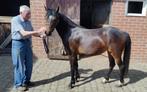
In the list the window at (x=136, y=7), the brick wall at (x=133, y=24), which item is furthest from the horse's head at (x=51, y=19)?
the window at (x=136, y=7)

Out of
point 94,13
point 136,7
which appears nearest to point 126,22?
point 136,7

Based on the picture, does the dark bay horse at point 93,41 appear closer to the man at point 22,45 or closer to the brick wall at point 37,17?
the man at point 22,45

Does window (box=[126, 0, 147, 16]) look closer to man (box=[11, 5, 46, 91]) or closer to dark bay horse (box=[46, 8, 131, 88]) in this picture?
dark bay horse (box=[46, 8, 131, 88])

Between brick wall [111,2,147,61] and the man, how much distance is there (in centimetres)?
335

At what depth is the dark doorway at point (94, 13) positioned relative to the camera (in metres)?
8.63

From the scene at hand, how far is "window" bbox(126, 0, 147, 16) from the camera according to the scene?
7990mm

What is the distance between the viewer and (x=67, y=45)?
19.1 ft

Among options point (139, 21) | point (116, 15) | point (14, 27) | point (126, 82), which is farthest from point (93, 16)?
point (14, 27)

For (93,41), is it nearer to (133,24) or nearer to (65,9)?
(65,9)

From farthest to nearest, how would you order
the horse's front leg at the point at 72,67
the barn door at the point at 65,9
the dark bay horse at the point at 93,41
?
the barn door at the point at 65,9 → the horse's front leg at the point at 72,67 → the dark bay horse at the point at 93,41

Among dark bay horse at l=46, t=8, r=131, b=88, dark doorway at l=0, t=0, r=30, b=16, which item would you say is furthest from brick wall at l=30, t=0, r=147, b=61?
dark doorway at l=0, t=0, r=30, b=16

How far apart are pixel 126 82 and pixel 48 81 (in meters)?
1.94

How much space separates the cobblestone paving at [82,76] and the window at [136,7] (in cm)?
159

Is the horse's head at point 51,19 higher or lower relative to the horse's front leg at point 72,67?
higher
